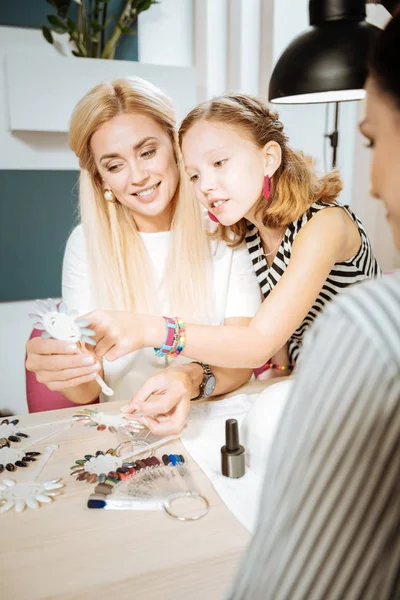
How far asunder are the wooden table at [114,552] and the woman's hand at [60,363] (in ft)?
0.80

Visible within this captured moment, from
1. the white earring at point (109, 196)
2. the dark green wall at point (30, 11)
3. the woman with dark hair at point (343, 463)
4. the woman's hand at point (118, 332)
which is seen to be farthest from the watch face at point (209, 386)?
the dark green wall at point (30, 11)

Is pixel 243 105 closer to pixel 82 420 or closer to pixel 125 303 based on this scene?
pixel 125 303

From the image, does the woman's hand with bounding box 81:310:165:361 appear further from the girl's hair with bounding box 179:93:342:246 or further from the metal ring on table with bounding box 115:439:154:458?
the girl's hair with bounding box 179:93:342:246

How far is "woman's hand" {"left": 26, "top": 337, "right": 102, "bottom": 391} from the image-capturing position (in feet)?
3.32

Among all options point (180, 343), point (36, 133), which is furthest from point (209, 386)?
A: point (36, 133)

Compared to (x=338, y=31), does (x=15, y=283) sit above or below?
below

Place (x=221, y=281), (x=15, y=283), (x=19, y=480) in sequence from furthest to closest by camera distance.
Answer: (x=15, y=283)
(x=221, y=281)
(x=19, y=480)

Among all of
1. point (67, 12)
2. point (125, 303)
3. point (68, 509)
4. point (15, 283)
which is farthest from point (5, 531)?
point (67, 12)

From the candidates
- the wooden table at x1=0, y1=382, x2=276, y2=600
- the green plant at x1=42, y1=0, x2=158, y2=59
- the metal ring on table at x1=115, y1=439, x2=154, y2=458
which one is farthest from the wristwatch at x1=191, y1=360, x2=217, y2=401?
the green plant at x1=42, y1=0, x2=158, y2=59

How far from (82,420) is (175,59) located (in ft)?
7.68

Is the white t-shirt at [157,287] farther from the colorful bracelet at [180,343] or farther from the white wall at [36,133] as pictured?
the white wall at [36,133]

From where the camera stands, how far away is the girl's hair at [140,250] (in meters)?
1.46

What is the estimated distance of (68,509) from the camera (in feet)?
2.66

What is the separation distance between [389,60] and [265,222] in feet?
3.09
